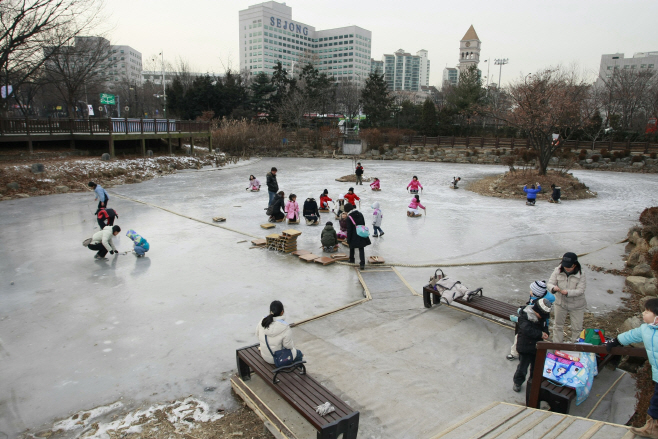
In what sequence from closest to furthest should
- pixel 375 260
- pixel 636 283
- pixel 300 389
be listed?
pixel 300 389, pixel 636 283, pixel 375 260

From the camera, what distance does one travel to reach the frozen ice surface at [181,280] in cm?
492

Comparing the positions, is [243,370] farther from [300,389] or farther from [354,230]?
[354,230]

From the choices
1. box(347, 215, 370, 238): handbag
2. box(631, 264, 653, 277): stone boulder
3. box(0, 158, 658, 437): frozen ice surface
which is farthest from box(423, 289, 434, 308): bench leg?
box(631, 264, 653, 277): stone boulder

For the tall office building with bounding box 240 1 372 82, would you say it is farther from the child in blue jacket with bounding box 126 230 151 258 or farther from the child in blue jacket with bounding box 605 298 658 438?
the child in blue jacket with bounding box 605 298 658 438

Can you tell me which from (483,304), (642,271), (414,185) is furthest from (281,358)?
(414,185)

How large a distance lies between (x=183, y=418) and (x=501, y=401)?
11.1ft

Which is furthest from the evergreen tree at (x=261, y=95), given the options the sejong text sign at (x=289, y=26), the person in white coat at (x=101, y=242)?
the sejong text sign at (x=289, y=26)

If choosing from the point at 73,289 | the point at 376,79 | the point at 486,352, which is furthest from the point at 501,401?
the point at 376,79

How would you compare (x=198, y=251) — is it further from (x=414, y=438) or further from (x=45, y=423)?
(x=414, y=438)

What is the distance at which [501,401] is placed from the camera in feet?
14.5

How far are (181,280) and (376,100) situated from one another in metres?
49.2

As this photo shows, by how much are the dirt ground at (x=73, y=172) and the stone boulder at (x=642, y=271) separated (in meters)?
20.6

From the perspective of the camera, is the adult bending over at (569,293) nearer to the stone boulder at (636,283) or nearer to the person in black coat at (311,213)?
the stone boulder at (636,283)

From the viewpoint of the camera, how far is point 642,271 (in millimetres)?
8016
